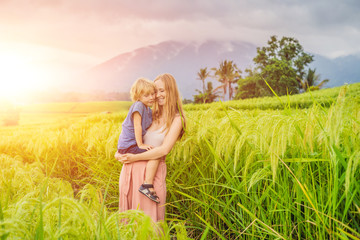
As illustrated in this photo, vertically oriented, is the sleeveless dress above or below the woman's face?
below

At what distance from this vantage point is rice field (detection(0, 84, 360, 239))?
48.8 inches

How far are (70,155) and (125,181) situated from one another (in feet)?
7.09

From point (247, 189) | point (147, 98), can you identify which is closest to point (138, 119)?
point (147, 98)

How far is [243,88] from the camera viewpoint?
39656 mm

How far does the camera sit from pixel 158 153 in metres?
2.40

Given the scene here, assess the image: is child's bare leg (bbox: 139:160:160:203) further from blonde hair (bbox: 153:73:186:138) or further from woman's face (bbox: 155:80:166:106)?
woman's face (bbox: 155:80:166:106)

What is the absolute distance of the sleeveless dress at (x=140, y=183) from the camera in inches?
94.3


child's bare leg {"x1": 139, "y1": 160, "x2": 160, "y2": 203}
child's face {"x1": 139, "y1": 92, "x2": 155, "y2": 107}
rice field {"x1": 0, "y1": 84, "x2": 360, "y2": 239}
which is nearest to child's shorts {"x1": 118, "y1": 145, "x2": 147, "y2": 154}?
child's bare leg {"x1": 139, "y1": 160, "x2": 160, "y2": 203}

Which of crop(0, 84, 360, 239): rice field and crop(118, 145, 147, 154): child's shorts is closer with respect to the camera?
crop(0, 84, 360, 239): rice field

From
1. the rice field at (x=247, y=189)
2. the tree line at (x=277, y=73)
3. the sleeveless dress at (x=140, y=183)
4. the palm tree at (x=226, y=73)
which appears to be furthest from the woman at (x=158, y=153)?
the palm tree at (x=226, y=73)

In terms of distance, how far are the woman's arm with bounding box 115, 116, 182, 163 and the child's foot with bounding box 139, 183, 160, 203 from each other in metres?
0.23

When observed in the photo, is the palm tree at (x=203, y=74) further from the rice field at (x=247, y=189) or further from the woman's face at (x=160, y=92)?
the woman's face at (x=160, y=92)

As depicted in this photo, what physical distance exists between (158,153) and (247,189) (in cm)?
79

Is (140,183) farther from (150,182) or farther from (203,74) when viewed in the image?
(203,74)
